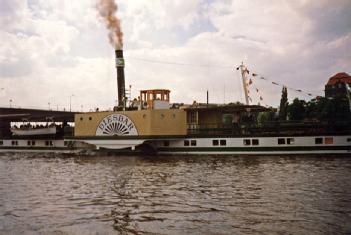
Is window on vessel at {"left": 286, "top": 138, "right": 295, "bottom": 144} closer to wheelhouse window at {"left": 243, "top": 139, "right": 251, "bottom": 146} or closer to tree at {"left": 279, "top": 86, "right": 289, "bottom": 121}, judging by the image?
wheelhouse window at {"left": 243, "top": 139, "right": 251, "bottom": 146}

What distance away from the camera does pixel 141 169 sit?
2430 cm

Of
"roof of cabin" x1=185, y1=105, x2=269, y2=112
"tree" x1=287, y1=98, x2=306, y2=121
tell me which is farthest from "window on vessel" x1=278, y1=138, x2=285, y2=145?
"tree" x1=287, y1=98, x2=306, y2=121

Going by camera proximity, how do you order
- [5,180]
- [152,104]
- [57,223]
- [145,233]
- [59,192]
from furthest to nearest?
[152,104], [5,180], [59,192], [57,223], [145,233]

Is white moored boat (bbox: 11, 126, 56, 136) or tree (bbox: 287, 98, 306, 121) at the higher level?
tree (bbox: 287, 98, 306, 121)

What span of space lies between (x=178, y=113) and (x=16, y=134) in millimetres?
25896

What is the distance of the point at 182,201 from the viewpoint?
14.2m

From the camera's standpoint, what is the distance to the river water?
1084 centimetres

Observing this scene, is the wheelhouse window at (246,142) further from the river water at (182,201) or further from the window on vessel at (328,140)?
the river water at (182,201)

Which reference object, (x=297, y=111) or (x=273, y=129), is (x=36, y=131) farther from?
(x=297, y=111)

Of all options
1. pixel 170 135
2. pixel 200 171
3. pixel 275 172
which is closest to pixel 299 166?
pixel 275 172

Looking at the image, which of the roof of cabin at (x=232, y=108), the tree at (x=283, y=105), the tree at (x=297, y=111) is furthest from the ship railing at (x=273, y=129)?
the tree at (x=283, y=105)

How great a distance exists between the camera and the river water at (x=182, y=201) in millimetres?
10836

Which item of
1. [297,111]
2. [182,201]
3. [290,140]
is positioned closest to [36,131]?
[290,140]

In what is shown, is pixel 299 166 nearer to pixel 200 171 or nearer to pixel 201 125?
pixel 200 171
